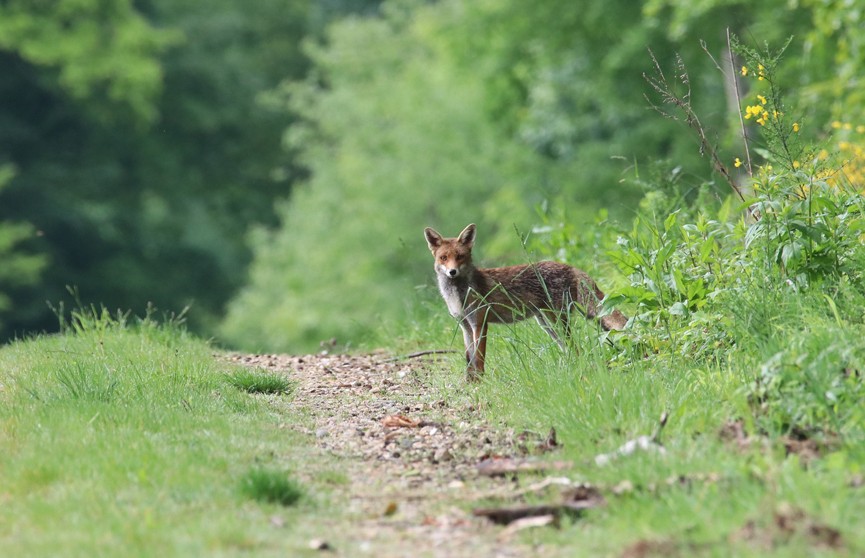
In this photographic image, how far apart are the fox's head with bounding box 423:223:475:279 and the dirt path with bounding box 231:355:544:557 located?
0.82 metres

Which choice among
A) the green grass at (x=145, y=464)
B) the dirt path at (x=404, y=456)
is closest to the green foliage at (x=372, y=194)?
the dirt path at (x=404, y=456)

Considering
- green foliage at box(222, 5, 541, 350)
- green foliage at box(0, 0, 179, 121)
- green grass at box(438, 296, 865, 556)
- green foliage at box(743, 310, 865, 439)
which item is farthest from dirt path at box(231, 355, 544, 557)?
green foliage at box(0, 0, 179, 121)

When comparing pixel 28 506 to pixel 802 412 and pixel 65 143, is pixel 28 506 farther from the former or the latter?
pixel 65 143

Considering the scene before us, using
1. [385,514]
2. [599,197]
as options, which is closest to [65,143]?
[599,197]

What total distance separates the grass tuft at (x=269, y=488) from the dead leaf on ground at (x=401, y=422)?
188 cm

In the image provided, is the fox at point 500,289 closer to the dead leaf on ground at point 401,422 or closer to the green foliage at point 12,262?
the dead leaf on ground at point 401,422

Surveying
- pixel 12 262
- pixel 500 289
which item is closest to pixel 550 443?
pixel 500 289

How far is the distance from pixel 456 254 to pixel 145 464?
4001 millimetres

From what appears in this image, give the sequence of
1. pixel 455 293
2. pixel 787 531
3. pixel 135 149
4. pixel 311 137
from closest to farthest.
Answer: pixel 787 531 < pixel 455 293 < pixel 135 149 < pixel 311 137

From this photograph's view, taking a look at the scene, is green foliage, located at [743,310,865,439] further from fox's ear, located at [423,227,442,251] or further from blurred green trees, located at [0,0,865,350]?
blurred green trees, located at [0,0,865,350]

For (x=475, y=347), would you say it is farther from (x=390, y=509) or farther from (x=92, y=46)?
(x=92, y=46)

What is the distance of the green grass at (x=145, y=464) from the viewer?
4.62 m

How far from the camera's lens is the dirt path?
4715 millimetres

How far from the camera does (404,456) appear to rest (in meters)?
6.34
